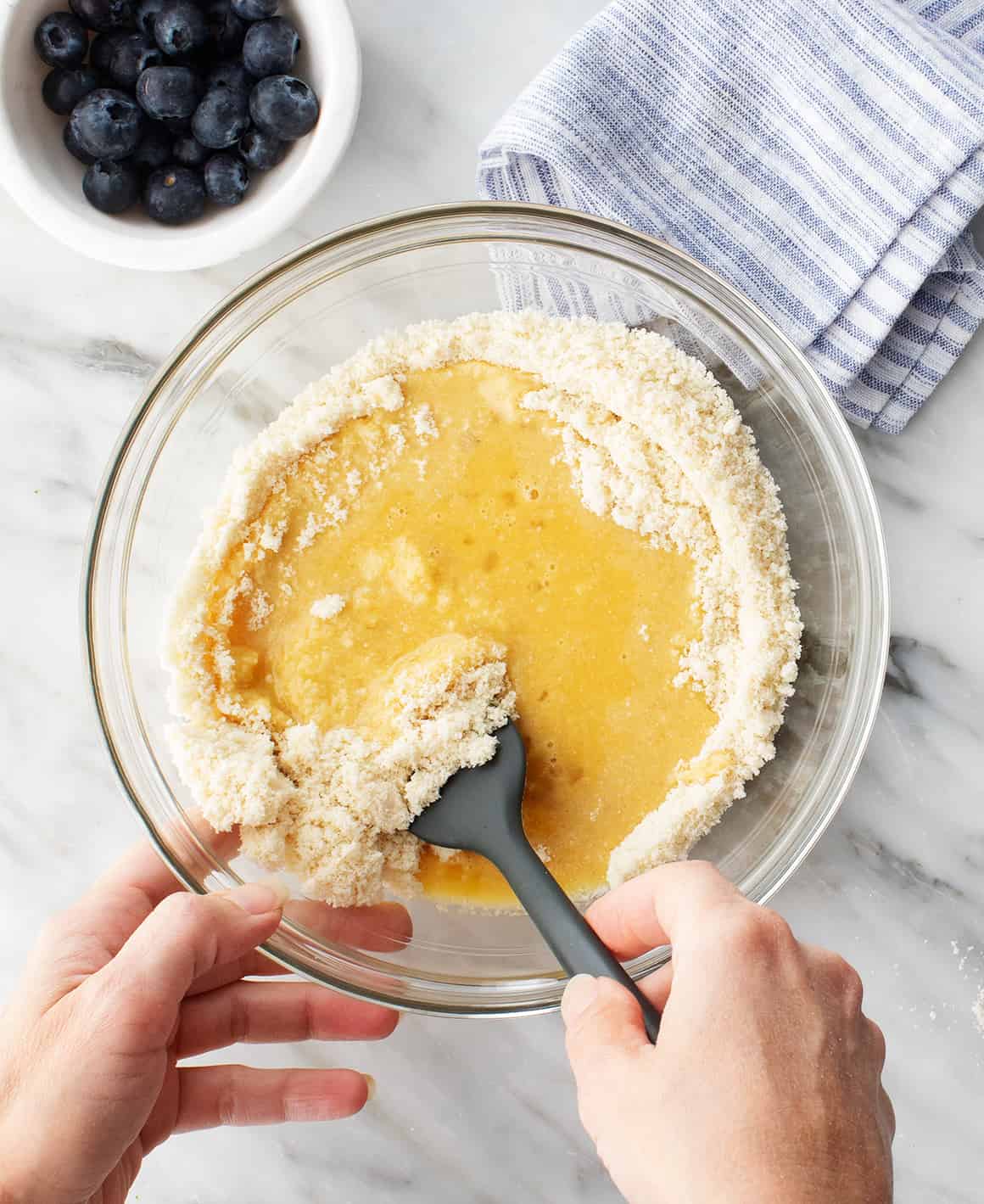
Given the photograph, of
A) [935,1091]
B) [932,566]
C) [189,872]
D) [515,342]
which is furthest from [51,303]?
[935,1091]

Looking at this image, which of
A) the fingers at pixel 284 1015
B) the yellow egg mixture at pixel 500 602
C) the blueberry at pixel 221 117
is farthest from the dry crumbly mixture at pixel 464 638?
the blueberry at pixel 221 117

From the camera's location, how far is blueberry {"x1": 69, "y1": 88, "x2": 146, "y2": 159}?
154 cm

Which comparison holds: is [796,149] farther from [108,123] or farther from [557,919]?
[557,919]

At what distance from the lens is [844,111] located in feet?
5.06

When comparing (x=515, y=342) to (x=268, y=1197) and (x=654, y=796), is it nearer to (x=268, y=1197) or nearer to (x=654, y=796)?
(x=654, y=796)

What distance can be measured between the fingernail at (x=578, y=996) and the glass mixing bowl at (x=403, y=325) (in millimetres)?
269

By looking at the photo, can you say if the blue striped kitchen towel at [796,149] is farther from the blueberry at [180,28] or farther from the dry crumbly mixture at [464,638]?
the blueberry at [180,28]

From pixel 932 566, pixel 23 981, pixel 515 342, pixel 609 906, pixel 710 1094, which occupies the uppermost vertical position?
pixel 932 566

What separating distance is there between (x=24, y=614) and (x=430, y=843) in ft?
2.55

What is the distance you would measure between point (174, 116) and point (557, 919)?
126cm

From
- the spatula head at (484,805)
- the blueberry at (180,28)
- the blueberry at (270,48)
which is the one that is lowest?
the spatula head at (484,805)

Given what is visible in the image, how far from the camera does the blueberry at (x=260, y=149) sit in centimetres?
158

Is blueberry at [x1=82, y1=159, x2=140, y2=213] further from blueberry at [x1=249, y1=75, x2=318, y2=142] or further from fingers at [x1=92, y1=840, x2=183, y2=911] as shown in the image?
fingers at [x1=92, y1=840, x2=183, y2=911]

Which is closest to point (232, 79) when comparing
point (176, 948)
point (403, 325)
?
point (403, 325)
